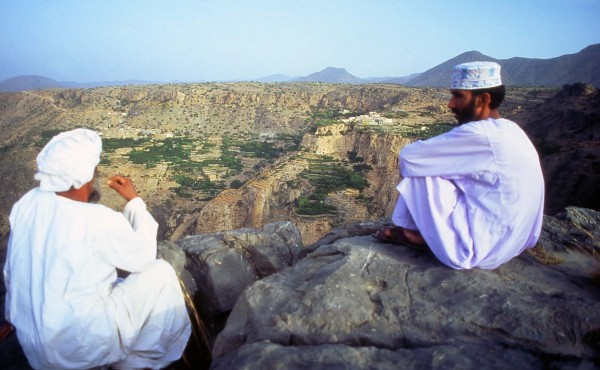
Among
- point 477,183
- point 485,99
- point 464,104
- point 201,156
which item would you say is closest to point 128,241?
point 477,183

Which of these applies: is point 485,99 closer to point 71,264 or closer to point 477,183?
point 477,183

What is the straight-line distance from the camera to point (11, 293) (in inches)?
83.0

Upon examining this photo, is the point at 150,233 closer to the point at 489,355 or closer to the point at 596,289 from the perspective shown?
the point at 489,355

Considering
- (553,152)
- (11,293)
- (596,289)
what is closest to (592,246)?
(596,289)

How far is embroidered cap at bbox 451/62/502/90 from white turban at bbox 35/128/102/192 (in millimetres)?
2431

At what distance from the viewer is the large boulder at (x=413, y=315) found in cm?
185

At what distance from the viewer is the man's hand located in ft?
8.20

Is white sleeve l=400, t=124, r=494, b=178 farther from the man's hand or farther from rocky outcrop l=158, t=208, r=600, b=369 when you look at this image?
the man's hand

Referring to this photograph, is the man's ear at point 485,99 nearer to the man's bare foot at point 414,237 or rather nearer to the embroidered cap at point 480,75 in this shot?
the embroidered cap at point 480,75

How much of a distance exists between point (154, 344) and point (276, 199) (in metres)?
24.9

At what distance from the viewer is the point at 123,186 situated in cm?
254

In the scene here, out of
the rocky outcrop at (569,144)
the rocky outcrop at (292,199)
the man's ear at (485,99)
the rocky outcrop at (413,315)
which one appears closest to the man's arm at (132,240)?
the rocky outcrop at (413,315)

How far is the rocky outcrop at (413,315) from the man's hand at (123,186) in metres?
1.02

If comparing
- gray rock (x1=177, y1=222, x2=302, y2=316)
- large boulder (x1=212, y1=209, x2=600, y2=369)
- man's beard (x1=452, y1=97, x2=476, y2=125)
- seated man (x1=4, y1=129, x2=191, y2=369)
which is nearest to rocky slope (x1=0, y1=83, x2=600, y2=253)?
gray rock (x1=177, y1=222, x2=302, y2=316)
